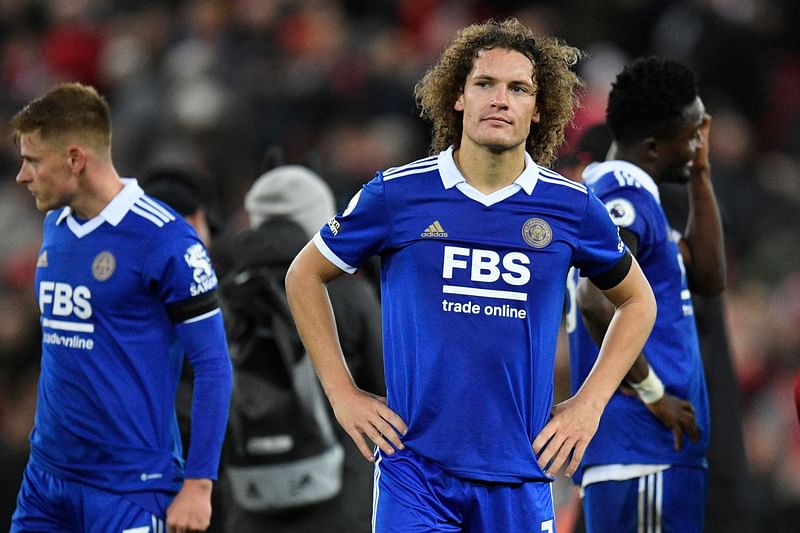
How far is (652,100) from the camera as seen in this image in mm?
6328

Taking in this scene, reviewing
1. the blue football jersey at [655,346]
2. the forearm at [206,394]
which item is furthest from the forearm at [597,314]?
the forearm at [206,394]

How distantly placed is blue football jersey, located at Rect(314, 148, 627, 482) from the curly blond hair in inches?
11.2

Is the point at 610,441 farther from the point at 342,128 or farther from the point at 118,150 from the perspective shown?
the point at 118,150

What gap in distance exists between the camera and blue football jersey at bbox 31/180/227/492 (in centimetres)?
591

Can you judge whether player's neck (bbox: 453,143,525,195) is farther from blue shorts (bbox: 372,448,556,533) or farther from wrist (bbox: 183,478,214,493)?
wrist (bbox: 183,478,214,493)

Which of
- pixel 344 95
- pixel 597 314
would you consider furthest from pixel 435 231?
pixel 344 95

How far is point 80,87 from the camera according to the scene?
6.23 meters

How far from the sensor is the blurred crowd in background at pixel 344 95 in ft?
37.2

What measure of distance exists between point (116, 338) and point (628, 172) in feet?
6.76

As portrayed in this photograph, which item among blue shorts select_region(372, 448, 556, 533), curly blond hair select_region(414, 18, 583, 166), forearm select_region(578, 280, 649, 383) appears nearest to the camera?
blue shorts select_region(372, 448, 556, 533)

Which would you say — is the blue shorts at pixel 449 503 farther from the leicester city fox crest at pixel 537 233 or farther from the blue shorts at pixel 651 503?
the blue shorts at pixel 651 503

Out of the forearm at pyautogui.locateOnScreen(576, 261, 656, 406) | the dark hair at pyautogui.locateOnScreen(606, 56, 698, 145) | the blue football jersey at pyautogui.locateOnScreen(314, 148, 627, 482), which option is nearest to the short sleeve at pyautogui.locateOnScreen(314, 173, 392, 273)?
the blue football jersey at pyautogui.locateOnScreen(314, 148, 627, 482)

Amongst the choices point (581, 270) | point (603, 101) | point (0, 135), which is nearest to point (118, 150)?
point (0, 135)

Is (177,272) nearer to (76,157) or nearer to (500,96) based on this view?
(76,157)
